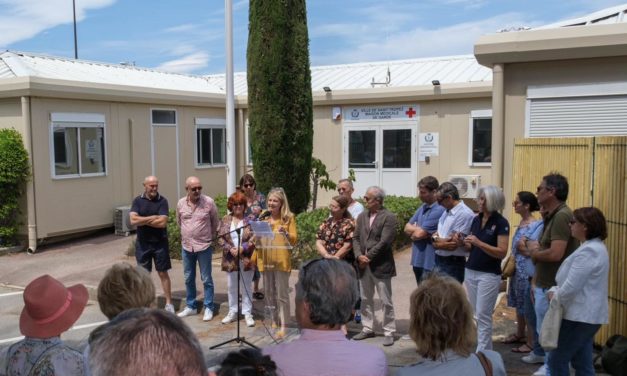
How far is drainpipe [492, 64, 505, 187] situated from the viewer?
815 centimetres

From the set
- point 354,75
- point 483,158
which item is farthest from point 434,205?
point 354,75

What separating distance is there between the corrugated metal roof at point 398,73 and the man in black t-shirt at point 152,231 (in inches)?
445

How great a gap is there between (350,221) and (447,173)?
8859mm

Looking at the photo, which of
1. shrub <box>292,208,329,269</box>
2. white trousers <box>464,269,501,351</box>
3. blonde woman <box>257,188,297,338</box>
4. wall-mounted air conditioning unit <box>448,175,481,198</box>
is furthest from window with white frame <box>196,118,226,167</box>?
white trousers <box>464,269,501,351</box>

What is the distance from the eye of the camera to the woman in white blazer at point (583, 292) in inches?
166

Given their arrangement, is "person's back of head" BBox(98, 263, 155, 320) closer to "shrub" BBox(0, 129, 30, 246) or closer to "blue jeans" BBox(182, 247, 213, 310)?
"blue jeans" BBox(182, 247, 213, 310)

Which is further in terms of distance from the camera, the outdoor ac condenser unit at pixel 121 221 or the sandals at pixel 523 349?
the outdoor ac condenser unit at pixel 121 221

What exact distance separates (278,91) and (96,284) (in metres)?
5.25

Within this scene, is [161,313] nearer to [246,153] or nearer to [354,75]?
[246,153]

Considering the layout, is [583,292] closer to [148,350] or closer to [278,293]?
[278,293]

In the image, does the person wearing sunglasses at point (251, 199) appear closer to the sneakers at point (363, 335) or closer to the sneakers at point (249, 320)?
the sneakers at point (249, 320)

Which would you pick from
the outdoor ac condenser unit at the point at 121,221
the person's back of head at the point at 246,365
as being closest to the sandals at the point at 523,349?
the person's back of head at the point at 246,365

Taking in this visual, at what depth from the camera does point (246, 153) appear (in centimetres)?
1745

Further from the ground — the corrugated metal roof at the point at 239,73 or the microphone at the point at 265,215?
the corrugated metal roof at the point at 239,73
